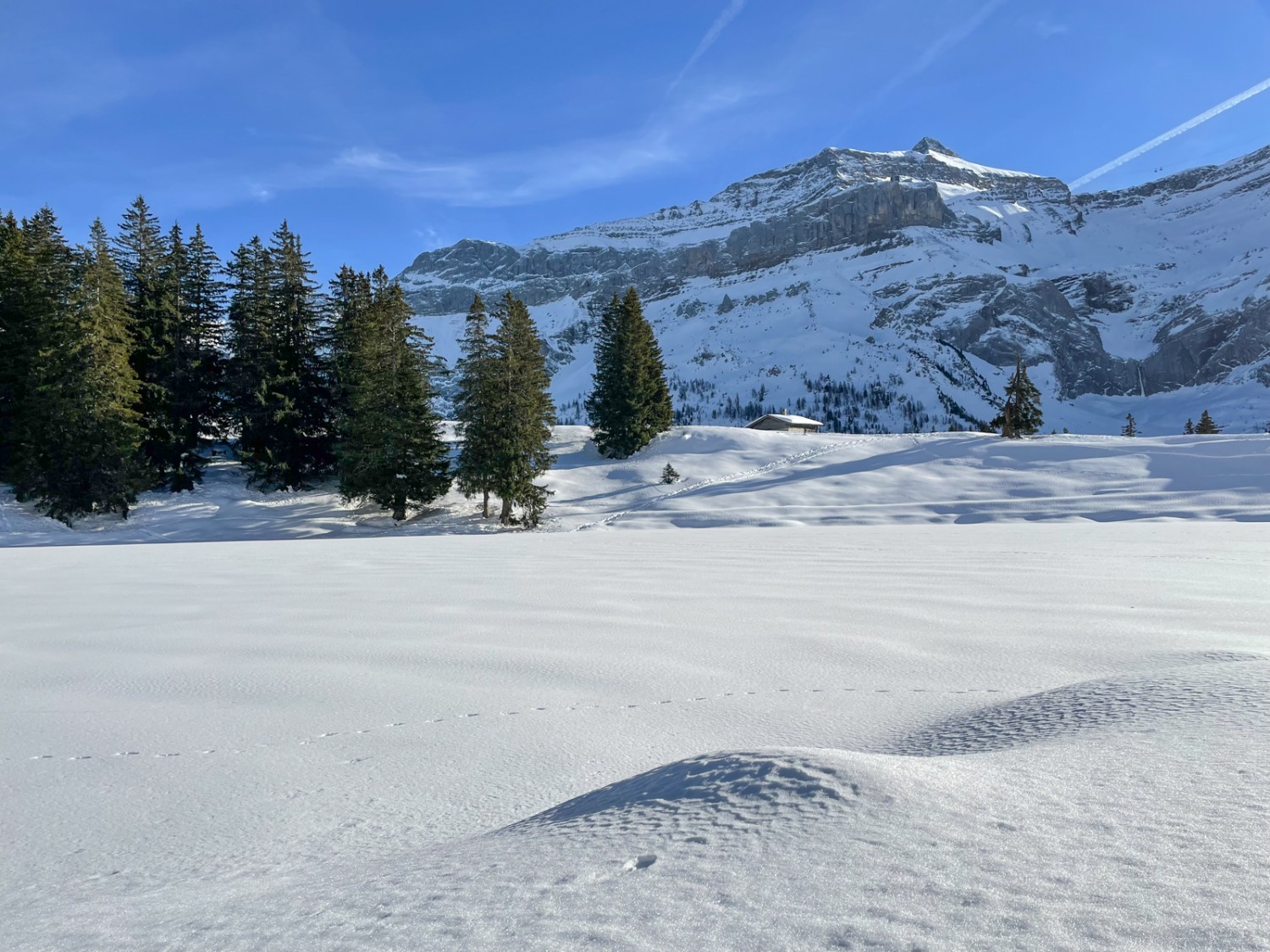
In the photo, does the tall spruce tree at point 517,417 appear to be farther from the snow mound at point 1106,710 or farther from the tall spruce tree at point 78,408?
the snow mound at point 1106,710

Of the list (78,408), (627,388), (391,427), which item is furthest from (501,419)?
(78,408)

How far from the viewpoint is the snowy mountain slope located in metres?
24.1

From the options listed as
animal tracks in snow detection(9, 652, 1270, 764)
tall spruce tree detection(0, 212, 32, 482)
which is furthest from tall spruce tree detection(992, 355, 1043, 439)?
tall spruce tree detection(0, 212, 32, 482)

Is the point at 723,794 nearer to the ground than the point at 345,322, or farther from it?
nearer to the ground

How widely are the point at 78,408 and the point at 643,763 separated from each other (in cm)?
3182

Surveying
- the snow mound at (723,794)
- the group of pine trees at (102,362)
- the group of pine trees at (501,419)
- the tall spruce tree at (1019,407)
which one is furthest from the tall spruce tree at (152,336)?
the tall spruce tree at (1019,407)

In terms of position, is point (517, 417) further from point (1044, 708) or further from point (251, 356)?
point (1044, 708)

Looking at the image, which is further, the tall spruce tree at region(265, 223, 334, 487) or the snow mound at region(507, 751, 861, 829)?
the tall spruce tree at region(265, 223, 334, 487)

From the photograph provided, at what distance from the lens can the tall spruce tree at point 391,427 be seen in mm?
29047

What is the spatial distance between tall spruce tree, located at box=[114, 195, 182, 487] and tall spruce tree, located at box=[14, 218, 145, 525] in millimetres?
1165

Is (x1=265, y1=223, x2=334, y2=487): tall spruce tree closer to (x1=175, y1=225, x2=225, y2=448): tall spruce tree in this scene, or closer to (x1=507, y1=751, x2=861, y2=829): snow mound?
(x1=175, y1=225, x2=225, y2=448): tall spruce tree

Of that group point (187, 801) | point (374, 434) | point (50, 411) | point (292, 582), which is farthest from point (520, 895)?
point (50, 411)

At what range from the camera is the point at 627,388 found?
43500 mm

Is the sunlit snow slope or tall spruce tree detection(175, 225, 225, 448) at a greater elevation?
tall spruce tree detection(175, 225, 225, 448)
